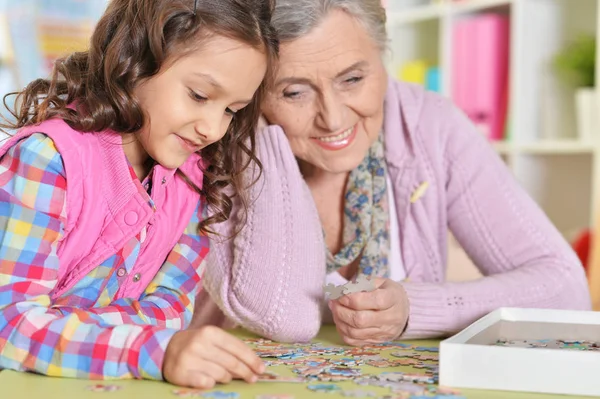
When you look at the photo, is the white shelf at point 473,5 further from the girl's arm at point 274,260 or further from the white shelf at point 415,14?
the girl's arm at point 274,260

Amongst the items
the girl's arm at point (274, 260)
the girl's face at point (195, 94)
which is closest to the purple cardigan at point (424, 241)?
the girl's arm at point (274, 260)

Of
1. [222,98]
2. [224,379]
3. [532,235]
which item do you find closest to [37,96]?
[222,98]

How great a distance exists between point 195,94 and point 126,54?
0.43 feet

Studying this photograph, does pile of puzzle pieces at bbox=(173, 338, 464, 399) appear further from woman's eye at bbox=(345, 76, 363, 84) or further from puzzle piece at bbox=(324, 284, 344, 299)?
woman's eye at bbox=(345, 76, 363, 84)

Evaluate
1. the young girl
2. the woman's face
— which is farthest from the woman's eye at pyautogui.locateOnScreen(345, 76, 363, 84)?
the young girl

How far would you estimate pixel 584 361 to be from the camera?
0.99m

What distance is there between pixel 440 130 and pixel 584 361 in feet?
2.83

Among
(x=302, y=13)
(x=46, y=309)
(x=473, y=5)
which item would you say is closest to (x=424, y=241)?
(x=302, y=13)

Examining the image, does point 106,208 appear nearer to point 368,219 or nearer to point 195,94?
point 195,94

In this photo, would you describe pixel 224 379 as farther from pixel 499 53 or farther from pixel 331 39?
pixel 499 53

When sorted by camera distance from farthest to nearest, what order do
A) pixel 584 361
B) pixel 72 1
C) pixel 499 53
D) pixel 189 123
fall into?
pixel 72 1 < pixel 499 53 < pixel 189 123 < pixel 584 361

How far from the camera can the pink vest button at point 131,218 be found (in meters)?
1.29

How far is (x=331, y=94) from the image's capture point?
1.60 meters

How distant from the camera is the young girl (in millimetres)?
1069
